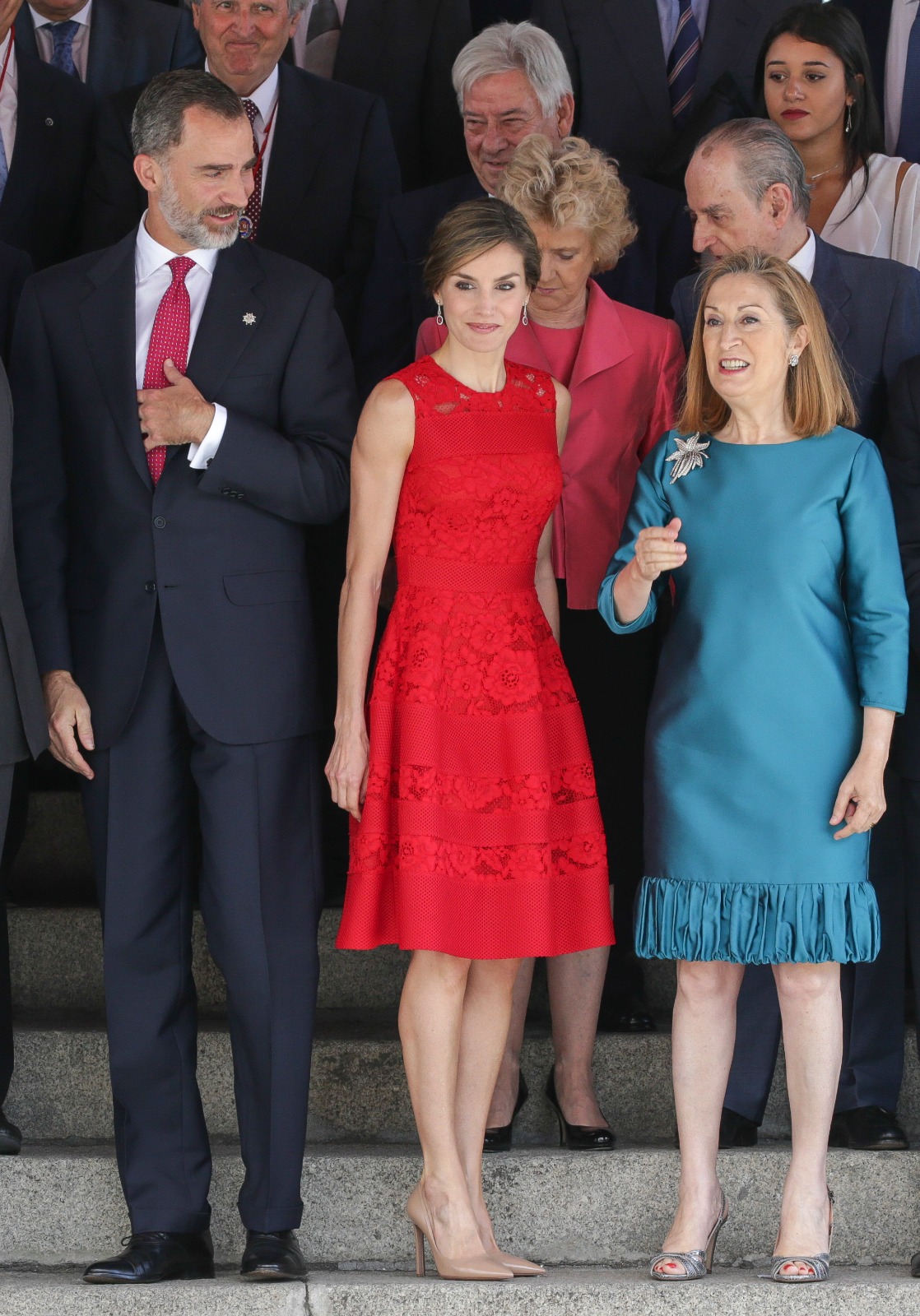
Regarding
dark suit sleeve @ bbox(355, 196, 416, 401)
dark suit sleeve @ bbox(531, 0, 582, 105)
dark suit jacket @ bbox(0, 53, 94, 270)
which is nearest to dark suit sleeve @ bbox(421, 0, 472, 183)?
dark suit sleeve @ bbox(531, 0, 582, 105)

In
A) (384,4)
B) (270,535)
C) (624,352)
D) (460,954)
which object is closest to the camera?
(460,954)

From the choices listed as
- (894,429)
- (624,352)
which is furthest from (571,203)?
(894,429)

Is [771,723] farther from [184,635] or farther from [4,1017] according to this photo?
[4,1017]

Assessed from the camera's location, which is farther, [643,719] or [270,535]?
[643,719]

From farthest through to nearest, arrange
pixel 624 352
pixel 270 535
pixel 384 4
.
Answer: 1. pixel 384 4
2. pixel 624 352
3. pixel 270 535

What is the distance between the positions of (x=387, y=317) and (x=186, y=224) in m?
0.85

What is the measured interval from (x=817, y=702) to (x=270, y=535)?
96 cm

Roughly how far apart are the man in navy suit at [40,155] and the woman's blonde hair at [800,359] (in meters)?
1.76

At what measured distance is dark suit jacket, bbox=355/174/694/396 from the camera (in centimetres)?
379

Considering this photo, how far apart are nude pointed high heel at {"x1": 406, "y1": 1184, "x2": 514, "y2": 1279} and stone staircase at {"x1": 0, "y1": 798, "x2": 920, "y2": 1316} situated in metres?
0.03

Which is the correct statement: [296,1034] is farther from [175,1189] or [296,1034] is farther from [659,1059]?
[659,1059]

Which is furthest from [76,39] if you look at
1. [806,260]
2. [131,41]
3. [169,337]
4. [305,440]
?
[806,260]

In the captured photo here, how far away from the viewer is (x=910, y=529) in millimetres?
3100

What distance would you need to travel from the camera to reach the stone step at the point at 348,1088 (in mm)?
3414
